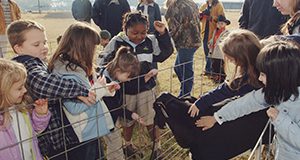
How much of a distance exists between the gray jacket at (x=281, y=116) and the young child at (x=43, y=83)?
30.1 inches

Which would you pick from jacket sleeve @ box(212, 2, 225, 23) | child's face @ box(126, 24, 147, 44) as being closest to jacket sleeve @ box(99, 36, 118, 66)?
child's face @ box(126, 24, 147, 44)

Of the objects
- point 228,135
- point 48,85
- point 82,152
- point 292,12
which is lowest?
point 82,152

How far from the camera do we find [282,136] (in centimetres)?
163

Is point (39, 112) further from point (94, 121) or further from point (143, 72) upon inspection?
point (143, 72)

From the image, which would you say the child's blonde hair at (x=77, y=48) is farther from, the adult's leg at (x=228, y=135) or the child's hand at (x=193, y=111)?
the adult's leg at (x=228, y=135)

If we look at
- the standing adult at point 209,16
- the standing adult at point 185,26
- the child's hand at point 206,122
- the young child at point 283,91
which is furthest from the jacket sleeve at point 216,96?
the standing adult at point 209,16

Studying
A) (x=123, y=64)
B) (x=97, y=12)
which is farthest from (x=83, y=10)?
(x=123, y=64)

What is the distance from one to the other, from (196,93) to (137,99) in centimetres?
180

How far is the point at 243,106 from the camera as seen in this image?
5.76ft

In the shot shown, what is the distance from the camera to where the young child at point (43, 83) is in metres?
1.61

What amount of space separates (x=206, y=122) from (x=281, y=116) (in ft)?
1.37

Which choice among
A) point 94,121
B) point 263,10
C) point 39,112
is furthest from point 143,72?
point 263,10

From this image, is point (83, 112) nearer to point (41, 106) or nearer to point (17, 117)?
point (41, 106)

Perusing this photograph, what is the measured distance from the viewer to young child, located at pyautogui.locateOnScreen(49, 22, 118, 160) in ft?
5.75
